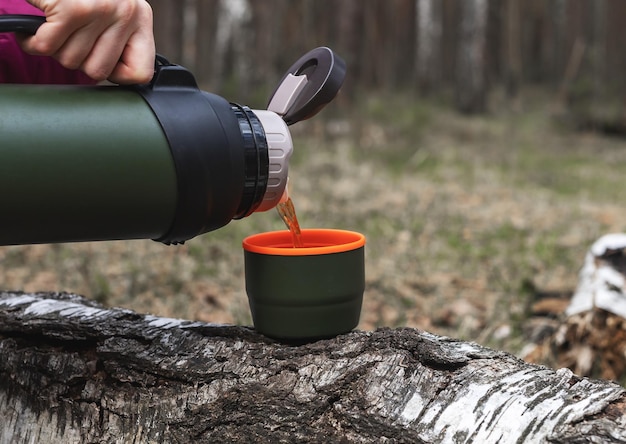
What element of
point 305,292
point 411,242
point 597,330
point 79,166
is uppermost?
point 79,166

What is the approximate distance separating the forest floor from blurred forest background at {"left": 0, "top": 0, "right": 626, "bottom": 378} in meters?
0.01

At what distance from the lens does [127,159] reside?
115 centimetres

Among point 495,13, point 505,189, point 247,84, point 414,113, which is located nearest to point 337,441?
point 505,189

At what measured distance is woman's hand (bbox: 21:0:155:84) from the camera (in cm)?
116

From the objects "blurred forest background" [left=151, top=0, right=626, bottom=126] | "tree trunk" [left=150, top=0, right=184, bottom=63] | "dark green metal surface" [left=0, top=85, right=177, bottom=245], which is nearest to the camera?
"dark green metal surface" [left=0, top=85, right=177, bottom=245]

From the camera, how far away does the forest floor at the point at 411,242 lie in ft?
10.5

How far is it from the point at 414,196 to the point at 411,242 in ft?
3.92

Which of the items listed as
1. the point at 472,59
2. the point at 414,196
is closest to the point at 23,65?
the point at 414,196

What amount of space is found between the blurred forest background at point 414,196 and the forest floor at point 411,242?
0.04 feet

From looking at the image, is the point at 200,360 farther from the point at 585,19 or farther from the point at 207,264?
the point at 585,19

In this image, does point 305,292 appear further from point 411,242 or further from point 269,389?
point 411,242

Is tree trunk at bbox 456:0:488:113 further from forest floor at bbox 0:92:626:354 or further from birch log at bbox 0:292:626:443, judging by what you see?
birch log at bbox 0:292:626:443

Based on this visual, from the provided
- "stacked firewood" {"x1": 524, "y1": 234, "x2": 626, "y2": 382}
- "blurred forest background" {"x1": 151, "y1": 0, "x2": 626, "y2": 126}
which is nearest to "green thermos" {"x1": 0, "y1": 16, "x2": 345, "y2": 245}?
"stacked firewood" {"x1": 524, "y1": 234, "x2": 626, "y2": 382}

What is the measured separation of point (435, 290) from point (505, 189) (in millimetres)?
2697
